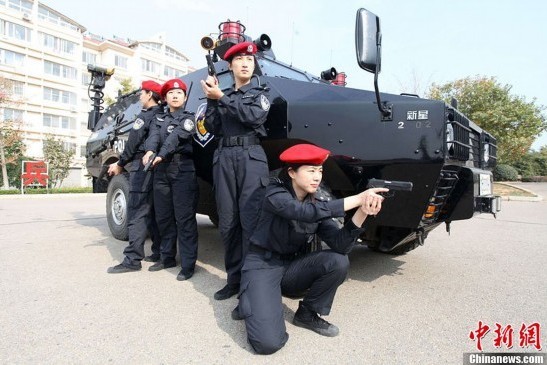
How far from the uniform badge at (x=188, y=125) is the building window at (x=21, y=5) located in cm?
3933

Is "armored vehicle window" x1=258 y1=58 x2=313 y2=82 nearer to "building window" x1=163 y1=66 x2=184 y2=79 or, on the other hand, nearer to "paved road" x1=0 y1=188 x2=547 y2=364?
"paved road" x1=0 y1=188 x2=547 y2=364

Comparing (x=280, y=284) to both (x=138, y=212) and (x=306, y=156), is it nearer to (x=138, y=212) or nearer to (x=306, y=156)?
(x=306, y=156)

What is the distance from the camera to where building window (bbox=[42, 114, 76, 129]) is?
110 ft

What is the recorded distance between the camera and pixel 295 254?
246 cm

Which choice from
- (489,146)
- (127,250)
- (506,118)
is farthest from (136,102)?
(506,118)

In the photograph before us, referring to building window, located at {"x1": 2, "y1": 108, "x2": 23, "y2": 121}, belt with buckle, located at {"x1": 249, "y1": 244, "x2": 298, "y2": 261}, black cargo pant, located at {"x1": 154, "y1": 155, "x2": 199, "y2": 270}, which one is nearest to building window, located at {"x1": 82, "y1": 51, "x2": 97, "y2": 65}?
building window, located at {"x1": 2, "y1": 108, "x2": 23, "y2": 121}

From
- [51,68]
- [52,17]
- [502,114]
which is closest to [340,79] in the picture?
[502,114]

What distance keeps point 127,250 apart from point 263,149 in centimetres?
161

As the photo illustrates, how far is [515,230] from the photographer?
617 centimetres

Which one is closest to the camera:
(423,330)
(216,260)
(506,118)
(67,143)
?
(423,330)

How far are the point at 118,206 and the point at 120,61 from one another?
3926cm

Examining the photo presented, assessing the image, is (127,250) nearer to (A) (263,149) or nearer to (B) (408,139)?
(A) (263,149)

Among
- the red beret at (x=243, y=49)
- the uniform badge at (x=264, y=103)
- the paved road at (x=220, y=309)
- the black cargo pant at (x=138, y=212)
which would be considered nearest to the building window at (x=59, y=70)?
the paved road at (x=220, y=309)

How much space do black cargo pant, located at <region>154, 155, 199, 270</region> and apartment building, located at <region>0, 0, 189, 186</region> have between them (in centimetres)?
3023
